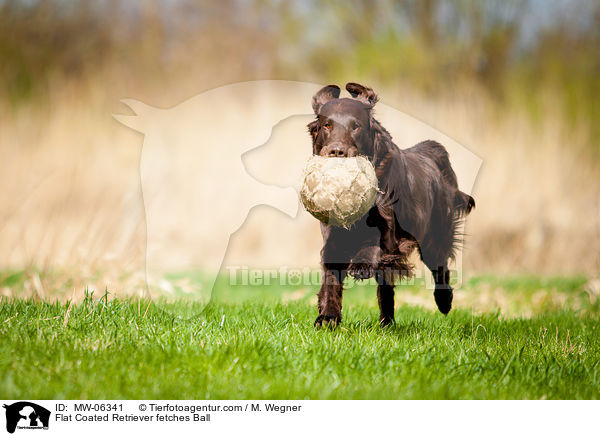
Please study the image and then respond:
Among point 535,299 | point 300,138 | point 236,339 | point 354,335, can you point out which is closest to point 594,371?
point 354,335

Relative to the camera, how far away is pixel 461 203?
15.1 ft

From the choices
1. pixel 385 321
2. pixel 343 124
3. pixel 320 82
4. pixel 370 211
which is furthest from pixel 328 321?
pixel 320 82

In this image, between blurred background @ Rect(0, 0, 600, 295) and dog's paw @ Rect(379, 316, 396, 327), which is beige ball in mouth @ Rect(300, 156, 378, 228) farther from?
blurred background @ Rect(0, 0, 600, 295)

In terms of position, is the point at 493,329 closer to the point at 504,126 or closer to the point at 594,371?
the point at 594,371

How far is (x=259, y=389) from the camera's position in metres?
2.34

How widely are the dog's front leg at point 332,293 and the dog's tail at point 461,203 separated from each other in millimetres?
1570

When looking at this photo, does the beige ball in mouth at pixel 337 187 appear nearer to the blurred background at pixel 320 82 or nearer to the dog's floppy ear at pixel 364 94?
the dog's floppy ear at pixel 364 94

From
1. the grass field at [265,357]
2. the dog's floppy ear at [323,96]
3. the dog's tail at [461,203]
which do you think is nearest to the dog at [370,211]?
the dog's floppy ear at [323,96]

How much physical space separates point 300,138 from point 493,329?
15.6 feet

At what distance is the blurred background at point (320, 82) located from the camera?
23.6 feet

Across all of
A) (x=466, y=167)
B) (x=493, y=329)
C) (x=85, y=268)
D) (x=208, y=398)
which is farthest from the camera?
(x=466, y=167)
